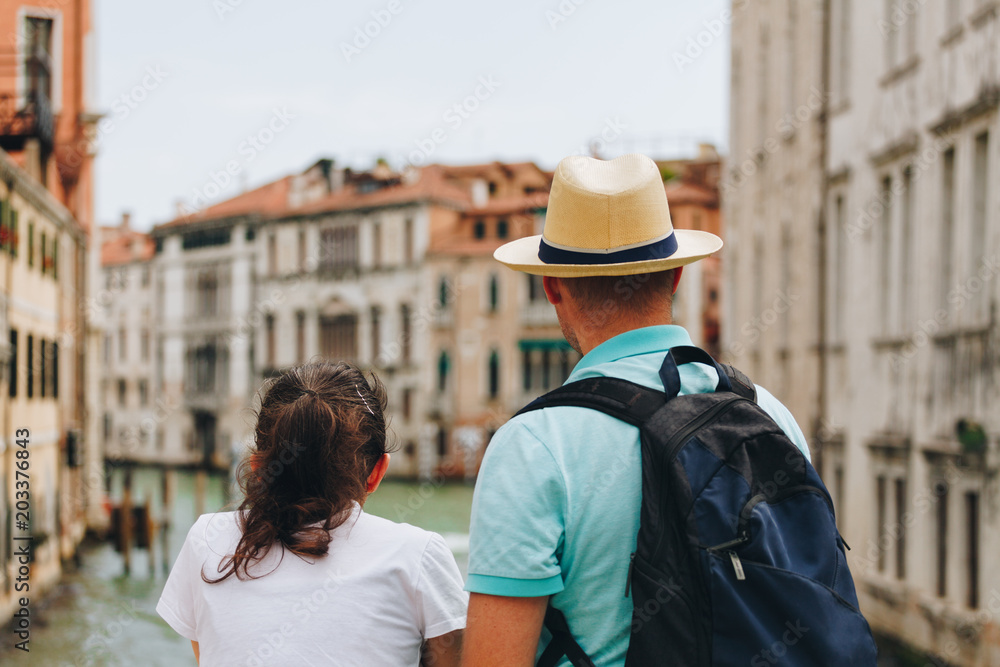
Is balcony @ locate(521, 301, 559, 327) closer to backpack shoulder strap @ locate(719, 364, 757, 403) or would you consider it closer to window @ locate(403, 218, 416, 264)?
window @ locate(403, 218, 416, 264)

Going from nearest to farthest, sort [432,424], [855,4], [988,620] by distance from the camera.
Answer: [988,620] → [855,4] → [432,424]

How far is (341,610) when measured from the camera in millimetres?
1778

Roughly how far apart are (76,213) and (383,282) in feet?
82.1

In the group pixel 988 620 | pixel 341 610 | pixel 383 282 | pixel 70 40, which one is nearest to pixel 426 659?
pixel 341 610

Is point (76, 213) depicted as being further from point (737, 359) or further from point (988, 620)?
point (988, 620)

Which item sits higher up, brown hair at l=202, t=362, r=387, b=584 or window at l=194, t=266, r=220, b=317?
window at l=194, t=266, r=220, b=317

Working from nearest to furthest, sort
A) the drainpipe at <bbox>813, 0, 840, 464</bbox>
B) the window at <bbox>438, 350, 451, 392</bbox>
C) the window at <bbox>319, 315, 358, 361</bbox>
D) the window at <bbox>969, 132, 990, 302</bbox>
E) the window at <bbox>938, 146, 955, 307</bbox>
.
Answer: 1. the window at <bbox>969, 132, 990, 302</bbox>
2. the window at <bbox>938, 146, 955, 307</bbox>
3. the drainpipe at <bbox>813, 0, 840, 464</bbox>
4. the window at <bbox>438, 350, 451, 392</bbox>
5. the window at <bbox>319, 315, 358, 361</bbox>

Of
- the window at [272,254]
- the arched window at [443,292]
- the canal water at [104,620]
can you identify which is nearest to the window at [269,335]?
the window at [272,254]

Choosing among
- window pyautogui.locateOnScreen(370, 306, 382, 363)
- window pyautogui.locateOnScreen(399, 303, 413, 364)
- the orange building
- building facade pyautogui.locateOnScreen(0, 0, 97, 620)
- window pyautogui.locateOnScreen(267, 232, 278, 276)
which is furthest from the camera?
window pyautogui.locateOnScreen(267, 232, 278, 276)

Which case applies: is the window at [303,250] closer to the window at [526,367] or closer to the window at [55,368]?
the window at [526,367]

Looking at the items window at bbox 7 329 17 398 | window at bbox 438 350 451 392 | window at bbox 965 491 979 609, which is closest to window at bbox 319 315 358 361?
window at bbox 438 350 451 392

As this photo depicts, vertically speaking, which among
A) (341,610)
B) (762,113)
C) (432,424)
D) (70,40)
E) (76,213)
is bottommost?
(432,424)

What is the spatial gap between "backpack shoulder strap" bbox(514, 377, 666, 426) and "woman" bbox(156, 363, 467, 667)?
38 cm

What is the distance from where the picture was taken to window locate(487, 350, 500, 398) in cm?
4059
